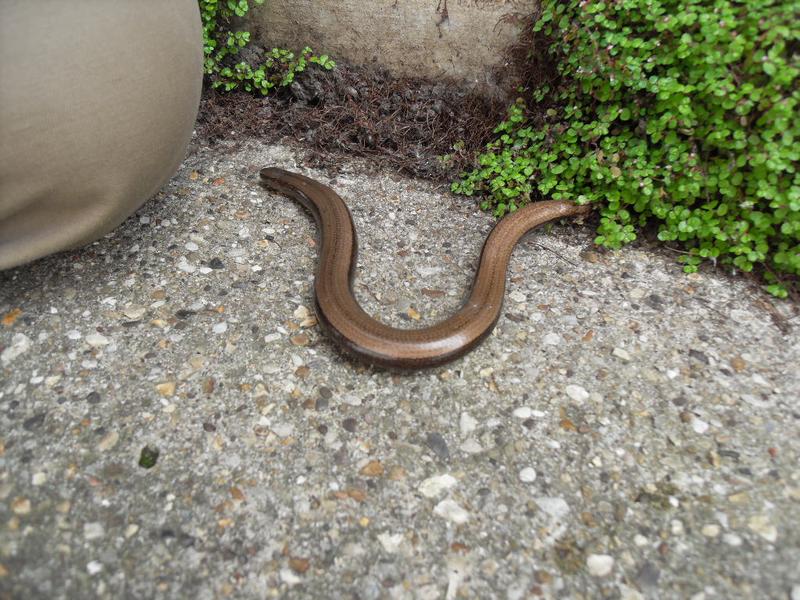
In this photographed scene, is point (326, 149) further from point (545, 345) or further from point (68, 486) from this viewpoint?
point (68, 486)

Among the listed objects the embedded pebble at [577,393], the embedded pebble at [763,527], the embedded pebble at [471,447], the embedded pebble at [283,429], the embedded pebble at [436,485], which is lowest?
the embedded pebble at [283,429]

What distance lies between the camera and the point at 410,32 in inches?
126

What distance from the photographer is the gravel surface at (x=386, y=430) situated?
66.3 inches

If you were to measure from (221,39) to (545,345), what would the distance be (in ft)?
9.18

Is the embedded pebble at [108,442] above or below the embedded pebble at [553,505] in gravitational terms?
below

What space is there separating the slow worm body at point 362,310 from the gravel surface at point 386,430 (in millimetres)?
112

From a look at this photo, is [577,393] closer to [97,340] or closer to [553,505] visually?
[553,505]

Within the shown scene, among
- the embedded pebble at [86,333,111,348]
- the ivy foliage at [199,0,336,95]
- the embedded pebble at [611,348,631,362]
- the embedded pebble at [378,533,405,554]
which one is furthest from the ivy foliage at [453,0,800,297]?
the embedded pebble at [86,333,111,348]

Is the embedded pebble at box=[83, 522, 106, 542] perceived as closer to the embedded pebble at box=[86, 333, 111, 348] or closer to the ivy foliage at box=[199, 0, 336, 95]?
the embedded pebble at box=[86, 333, 111, 348]

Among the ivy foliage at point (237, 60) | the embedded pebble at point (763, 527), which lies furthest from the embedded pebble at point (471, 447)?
the ivy foliage at point (237, 60)

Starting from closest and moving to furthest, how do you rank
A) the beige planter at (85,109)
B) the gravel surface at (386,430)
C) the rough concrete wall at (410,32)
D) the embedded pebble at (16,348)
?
1. the gravel surface at (386,430)
2. the beige planter at (85,109)
3. the embedded pebble at (16,348)
4. the rough concrete wall at (410,32)

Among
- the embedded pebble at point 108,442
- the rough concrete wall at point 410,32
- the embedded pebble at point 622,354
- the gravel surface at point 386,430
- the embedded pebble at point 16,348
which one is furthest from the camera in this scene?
the rough concrete wall at point 410,32

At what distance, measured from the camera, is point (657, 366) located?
7.55 ft

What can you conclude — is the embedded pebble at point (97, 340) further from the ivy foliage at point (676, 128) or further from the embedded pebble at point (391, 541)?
the ivy foliage at point (676, 128)
